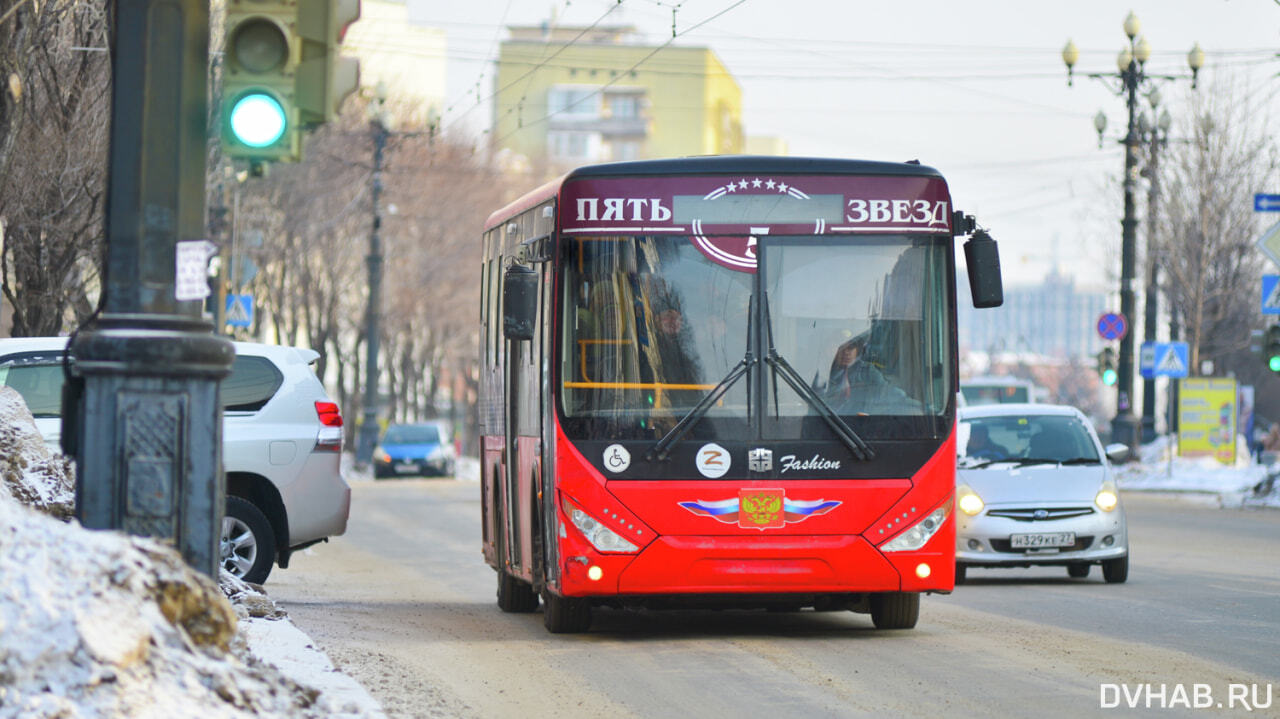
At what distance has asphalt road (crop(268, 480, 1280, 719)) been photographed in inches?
376

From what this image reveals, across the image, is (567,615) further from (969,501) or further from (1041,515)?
(1041,515)

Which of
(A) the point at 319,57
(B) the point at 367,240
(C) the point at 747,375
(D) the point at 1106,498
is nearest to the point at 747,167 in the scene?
(C) the point at 747,375

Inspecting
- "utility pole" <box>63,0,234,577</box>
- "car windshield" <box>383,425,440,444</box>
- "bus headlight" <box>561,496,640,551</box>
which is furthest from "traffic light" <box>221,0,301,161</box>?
"car windshield" <box>383,425,440,444</box>

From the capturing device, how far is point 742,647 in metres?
12.1

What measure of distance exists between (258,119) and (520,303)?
4.62 metres

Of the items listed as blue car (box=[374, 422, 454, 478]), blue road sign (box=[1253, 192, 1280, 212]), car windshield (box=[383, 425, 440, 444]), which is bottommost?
blue car (box=[374, 422, 454, 478])

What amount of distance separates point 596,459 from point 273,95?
4814 millimetres

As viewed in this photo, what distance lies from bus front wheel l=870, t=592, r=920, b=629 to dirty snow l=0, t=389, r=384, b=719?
5.47m

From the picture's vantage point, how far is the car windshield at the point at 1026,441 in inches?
729

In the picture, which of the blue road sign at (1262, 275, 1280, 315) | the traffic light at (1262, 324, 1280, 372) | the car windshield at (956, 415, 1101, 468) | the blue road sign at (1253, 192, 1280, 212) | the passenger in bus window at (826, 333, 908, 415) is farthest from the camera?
the traffic light at (1262, 324, 1280, 372)

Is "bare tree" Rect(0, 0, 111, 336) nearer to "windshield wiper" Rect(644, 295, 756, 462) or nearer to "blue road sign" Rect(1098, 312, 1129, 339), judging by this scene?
"windshield wiper" Rect(644, 295, 756, 462)

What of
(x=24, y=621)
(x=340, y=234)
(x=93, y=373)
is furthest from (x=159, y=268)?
(x=340, y=234)

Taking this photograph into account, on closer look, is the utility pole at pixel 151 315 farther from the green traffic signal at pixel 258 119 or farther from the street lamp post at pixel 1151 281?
the street lamp post at pixel 1151 281

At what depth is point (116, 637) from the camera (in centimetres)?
691
